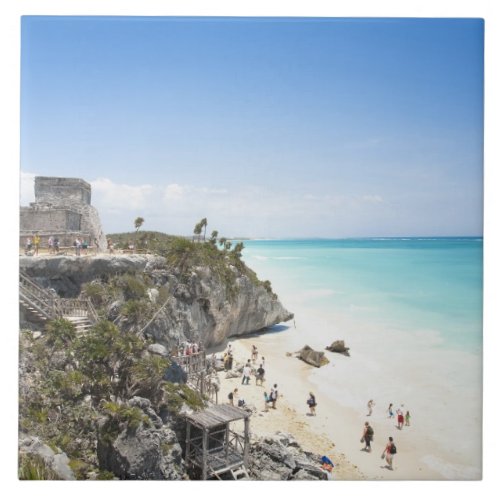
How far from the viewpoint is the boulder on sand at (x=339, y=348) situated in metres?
9.33

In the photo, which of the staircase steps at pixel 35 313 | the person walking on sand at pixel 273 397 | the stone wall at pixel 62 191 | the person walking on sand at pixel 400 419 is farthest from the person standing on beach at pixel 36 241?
the person walking on sand at pixel 400 419

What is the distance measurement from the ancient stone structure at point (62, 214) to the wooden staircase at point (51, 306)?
0.93 m

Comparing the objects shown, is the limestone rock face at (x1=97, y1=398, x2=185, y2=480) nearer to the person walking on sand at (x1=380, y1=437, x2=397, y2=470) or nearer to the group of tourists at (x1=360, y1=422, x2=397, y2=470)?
the group of tourists at (x1=360, y1=422, x2=397, y2=470)

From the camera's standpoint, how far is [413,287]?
29.3 feet

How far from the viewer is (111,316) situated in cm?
842

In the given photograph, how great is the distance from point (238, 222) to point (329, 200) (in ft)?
5.74

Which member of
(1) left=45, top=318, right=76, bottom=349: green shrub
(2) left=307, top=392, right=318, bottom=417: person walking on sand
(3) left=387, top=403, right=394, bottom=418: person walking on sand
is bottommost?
(2) left=307, top=392, right=318, bottom=417: person walking on sand

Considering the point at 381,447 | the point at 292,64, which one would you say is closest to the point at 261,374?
the point at 381,447

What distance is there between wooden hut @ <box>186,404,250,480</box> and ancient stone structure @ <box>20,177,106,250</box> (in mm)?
4269

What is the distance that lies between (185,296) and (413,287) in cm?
589

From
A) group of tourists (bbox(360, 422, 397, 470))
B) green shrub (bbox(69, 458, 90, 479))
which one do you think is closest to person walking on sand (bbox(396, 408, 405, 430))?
group of tourists (bbox(360, 422, 397, 470))

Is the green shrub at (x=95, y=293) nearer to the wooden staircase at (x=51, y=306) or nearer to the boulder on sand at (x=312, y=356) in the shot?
the wooden staircase at (x=51, y=306)

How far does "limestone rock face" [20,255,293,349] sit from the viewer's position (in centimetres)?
857
